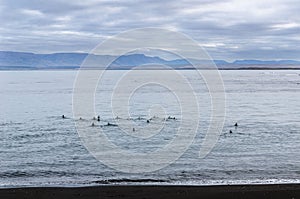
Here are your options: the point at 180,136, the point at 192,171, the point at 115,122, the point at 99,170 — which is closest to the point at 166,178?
the point at 192,171

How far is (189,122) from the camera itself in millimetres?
41281

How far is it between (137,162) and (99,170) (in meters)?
2.66

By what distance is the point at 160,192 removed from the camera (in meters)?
16.9

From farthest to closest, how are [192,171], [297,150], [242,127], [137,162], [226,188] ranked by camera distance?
[242,127]
[297,150]
[137,162]
[192,171]
[226,188]

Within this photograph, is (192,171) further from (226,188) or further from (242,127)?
(242,127)

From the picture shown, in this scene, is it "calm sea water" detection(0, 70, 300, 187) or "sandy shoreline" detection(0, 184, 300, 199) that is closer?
"sandy shoreline" detection(0, 184, 300, 199)

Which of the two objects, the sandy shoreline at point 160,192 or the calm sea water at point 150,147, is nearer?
the sandy shoreline at point 160,192

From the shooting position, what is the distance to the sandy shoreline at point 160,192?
1614 cm

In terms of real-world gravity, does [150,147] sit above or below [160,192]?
above

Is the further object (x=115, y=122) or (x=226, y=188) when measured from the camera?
(x=115, y=122)

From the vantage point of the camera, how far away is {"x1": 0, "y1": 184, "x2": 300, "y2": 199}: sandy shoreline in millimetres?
16141

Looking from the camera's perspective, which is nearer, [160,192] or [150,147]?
[160,192]

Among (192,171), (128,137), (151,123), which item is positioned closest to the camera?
(192,171)

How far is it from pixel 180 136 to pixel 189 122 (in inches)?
315
